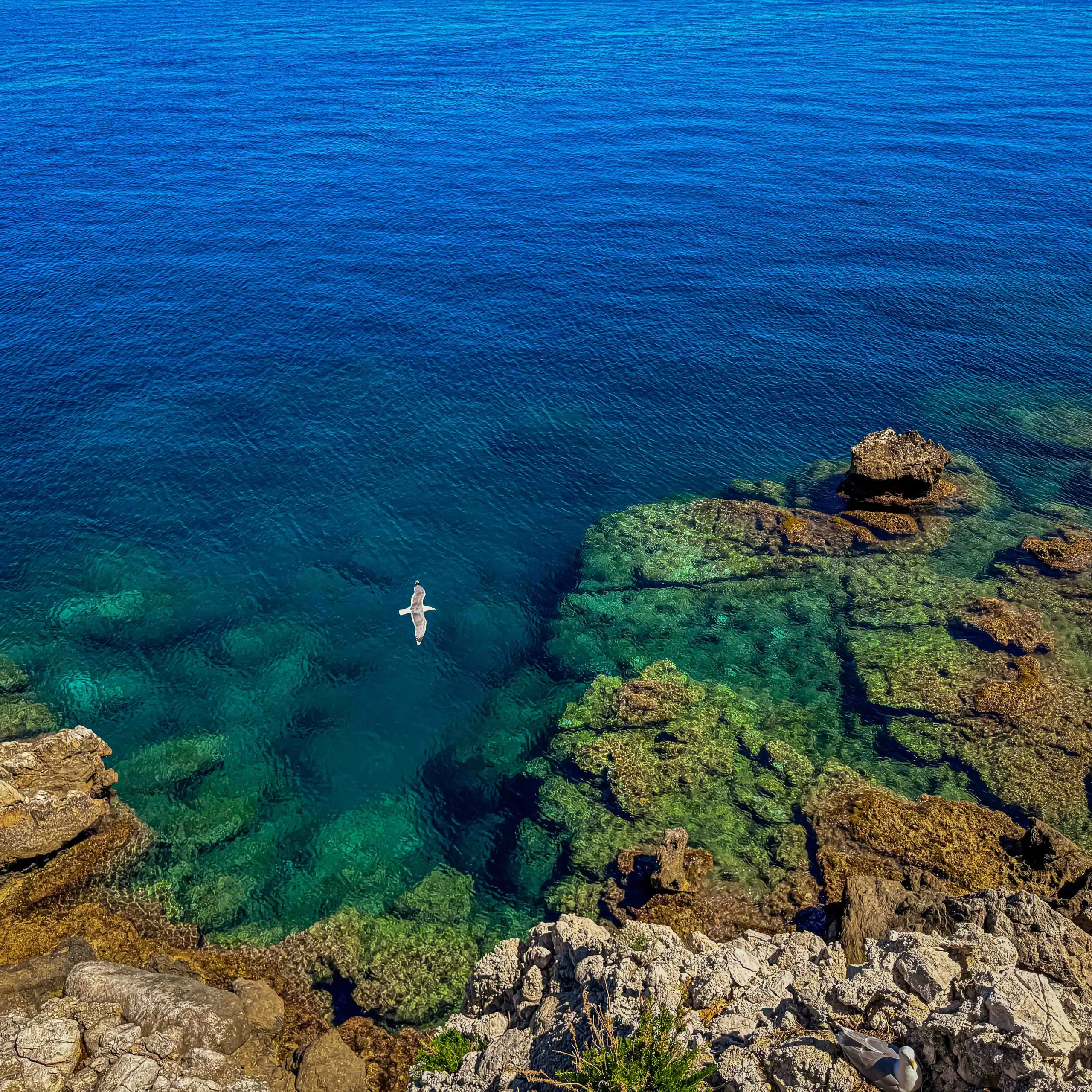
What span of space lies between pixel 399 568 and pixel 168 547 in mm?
21769

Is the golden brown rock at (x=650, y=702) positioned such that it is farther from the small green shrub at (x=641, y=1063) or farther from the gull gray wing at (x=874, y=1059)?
the gull gray wing at (x=874, y=1059)

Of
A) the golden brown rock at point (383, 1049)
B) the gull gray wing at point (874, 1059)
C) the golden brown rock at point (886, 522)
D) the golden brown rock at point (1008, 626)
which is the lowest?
the golden brown rock at point (383, 1049)

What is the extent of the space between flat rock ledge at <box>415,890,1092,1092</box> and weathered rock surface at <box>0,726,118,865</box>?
2835cm

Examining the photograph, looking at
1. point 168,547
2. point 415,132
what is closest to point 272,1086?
point 168,547

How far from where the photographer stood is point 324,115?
17188 centimetres

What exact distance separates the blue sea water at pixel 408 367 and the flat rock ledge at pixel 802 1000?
50.8ft

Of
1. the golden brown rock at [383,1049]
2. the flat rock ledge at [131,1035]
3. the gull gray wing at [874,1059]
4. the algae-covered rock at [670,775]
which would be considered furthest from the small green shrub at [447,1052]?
the gull gray wing at [874,1059]

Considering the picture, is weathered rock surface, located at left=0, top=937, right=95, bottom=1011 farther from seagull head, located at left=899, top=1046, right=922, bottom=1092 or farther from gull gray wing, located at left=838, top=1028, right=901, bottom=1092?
seagull head, located at left=899, top=1046, right=922, bottom=1092

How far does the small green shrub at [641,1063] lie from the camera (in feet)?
95.8

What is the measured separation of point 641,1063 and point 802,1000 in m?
7.18

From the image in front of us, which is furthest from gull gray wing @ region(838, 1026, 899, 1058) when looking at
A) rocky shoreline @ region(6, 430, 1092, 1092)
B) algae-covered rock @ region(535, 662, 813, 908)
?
algae-covered rock @ region(535, 662, 813, 908)

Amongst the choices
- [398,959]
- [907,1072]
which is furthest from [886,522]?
[907,1072]

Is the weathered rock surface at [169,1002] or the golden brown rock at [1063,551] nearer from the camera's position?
the weathered rock surface at [169,1002]

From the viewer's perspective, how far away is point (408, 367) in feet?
337
